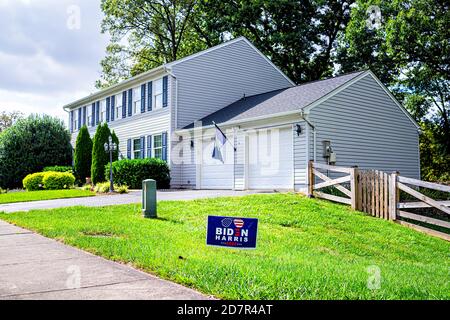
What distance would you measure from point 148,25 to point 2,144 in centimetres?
1414

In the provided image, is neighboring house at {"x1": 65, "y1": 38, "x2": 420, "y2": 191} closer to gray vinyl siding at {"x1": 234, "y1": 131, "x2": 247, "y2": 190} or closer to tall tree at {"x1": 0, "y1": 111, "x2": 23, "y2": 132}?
gray vinyl siding at {"x1": 234, "y1": 131, "x2": 247, "y2": 190}

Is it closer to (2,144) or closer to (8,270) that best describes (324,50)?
(2,144)

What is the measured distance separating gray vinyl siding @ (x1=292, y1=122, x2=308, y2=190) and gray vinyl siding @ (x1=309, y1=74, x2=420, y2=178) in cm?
53

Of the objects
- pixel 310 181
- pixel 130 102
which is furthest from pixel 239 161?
pixel 130 102

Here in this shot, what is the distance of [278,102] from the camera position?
17828mm

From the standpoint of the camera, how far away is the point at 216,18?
3083 centimetres

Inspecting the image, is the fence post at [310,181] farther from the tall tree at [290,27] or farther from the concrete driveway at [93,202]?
the tall tree at [290,27]

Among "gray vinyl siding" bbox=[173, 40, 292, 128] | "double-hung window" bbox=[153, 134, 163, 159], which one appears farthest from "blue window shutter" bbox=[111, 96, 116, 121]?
"gray vinyl siding" bbox=[173, 40, 292, 128]

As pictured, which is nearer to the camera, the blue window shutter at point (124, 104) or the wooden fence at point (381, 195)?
the wooden fence at point (381, 195)

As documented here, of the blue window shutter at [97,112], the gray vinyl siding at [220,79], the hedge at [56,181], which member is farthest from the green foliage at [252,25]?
the hedge at [56,181]

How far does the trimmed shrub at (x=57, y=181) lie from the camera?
72.7 ft

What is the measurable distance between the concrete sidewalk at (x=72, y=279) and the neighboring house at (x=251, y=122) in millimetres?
9636

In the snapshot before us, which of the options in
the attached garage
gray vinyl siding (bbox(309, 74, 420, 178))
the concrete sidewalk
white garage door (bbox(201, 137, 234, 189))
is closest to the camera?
the concrete sidewalk

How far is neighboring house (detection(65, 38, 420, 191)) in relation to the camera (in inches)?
623
